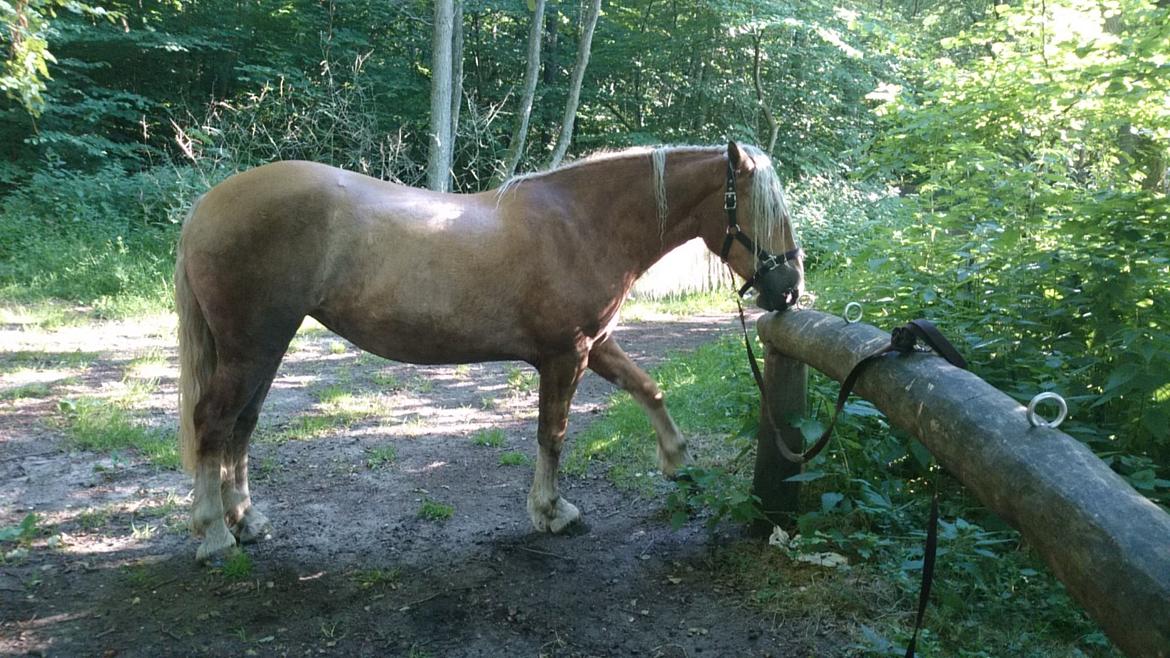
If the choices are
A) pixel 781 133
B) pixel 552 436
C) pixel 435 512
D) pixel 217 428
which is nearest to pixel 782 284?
pixel 552 436

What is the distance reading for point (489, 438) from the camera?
5457 millimetres

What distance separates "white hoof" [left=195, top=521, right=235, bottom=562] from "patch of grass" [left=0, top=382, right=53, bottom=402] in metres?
3.33

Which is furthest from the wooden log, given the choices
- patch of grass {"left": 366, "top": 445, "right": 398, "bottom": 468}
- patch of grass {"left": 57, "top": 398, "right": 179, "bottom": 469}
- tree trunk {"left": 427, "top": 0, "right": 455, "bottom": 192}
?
tree trunk {"left": 427, "top": 0, "right": 455, "bottom": 192}

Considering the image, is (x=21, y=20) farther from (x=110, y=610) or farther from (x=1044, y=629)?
(x=1044, y=629)

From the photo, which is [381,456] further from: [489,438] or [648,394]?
[648,394]

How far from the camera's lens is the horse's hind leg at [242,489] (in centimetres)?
390

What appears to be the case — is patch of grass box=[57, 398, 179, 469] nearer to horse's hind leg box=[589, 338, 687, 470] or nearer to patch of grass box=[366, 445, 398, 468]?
patch of grass box=[366, 445, 398, 468]

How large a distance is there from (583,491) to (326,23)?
14.5 metres

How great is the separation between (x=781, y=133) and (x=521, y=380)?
12995 mm

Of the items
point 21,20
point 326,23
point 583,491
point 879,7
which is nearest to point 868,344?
point 583,491

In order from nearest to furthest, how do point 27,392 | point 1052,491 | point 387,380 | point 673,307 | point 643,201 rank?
point 1052,491 → point 643,201 → point 27,392 → point 387,380 → point 673,307

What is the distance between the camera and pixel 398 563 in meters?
3.71

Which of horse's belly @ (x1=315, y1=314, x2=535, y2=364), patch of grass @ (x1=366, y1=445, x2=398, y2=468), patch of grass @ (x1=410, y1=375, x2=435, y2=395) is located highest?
horse's belly @ (x1=315, y1=314, x2=535, y2=364)

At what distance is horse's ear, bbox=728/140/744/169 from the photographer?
3.60 meters
